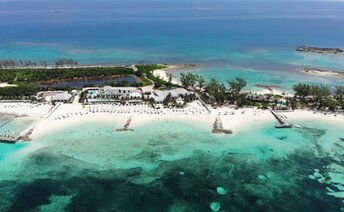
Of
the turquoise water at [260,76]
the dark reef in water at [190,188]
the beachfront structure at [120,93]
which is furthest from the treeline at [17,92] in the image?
the turquoise water at [260,76]

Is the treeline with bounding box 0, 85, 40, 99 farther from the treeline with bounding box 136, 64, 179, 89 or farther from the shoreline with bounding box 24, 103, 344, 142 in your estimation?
the treeline with bounding box 136, 64, 179, 89

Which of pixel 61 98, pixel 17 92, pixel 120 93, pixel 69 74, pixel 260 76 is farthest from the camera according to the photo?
pixel 260 76

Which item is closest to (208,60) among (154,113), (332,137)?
(154,113)

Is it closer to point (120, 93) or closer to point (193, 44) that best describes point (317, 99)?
point (120, 93)

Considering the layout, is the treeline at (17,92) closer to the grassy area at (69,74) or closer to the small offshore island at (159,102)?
the small offshore island at (159,102)

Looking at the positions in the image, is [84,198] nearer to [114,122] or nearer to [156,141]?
[156,141]

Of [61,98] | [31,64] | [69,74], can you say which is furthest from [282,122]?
[31,64]
